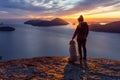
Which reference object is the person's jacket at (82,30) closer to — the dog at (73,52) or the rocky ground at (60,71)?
the dog at (73,52)

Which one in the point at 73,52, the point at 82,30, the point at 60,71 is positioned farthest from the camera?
the point at 73,52

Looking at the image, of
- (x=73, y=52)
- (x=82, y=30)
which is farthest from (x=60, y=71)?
(x=82, y=30)

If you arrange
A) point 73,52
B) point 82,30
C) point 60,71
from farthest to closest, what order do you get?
1. point 73,52
2. point 82,30
3. point 60,71

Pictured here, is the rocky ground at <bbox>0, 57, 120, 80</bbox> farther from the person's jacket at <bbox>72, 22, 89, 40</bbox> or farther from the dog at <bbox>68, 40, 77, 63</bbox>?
the person's jacket at <bbox>72, 22, 89, 40</bbox>

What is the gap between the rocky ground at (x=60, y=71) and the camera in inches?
275

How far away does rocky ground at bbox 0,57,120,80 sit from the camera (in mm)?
6984

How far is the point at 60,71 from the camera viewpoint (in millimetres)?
7715

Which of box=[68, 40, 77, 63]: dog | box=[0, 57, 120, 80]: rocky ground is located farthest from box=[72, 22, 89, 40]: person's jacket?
box=[0, 57, 120, 80]: rocky ground

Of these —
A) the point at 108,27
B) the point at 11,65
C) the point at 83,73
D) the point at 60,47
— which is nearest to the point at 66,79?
the point at 83,73

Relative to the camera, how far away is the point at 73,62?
8977 millimetres

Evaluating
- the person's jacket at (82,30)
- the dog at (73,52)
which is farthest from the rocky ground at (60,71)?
the person's jacket at (82,30)

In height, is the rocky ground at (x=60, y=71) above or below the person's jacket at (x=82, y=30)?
below

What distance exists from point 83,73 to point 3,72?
3.10 meters

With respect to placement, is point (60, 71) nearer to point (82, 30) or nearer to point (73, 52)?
point (73, 52)
